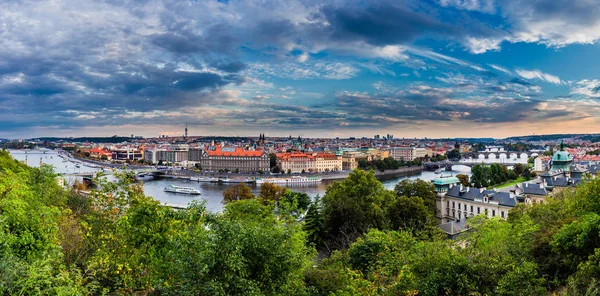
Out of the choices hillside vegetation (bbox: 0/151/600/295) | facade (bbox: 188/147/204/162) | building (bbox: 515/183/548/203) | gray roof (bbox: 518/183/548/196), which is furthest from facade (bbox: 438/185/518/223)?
facade (bbox: 188/147/204/162)

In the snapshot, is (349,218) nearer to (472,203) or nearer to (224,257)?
(472,203)

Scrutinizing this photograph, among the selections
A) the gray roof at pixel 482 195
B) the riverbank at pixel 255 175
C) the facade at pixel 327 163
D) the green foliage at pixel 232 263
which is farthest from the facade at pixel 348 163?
the green foliage at pixel 232 263

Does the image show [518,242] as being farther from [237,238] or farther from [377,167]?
[377,167]

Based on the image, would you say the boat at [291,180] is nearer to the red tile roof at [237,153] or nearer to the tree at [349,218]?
the red tile roof at [237,153]

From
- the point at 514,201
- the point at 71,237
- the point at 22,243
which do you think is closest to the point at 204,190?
the point at 514,201

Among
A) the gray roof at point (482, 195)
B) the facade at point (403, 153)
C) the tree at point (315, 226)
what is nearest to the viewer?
the tree at point (315, 226)

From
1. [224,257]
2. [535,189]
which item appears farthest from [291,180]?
[224,257]
